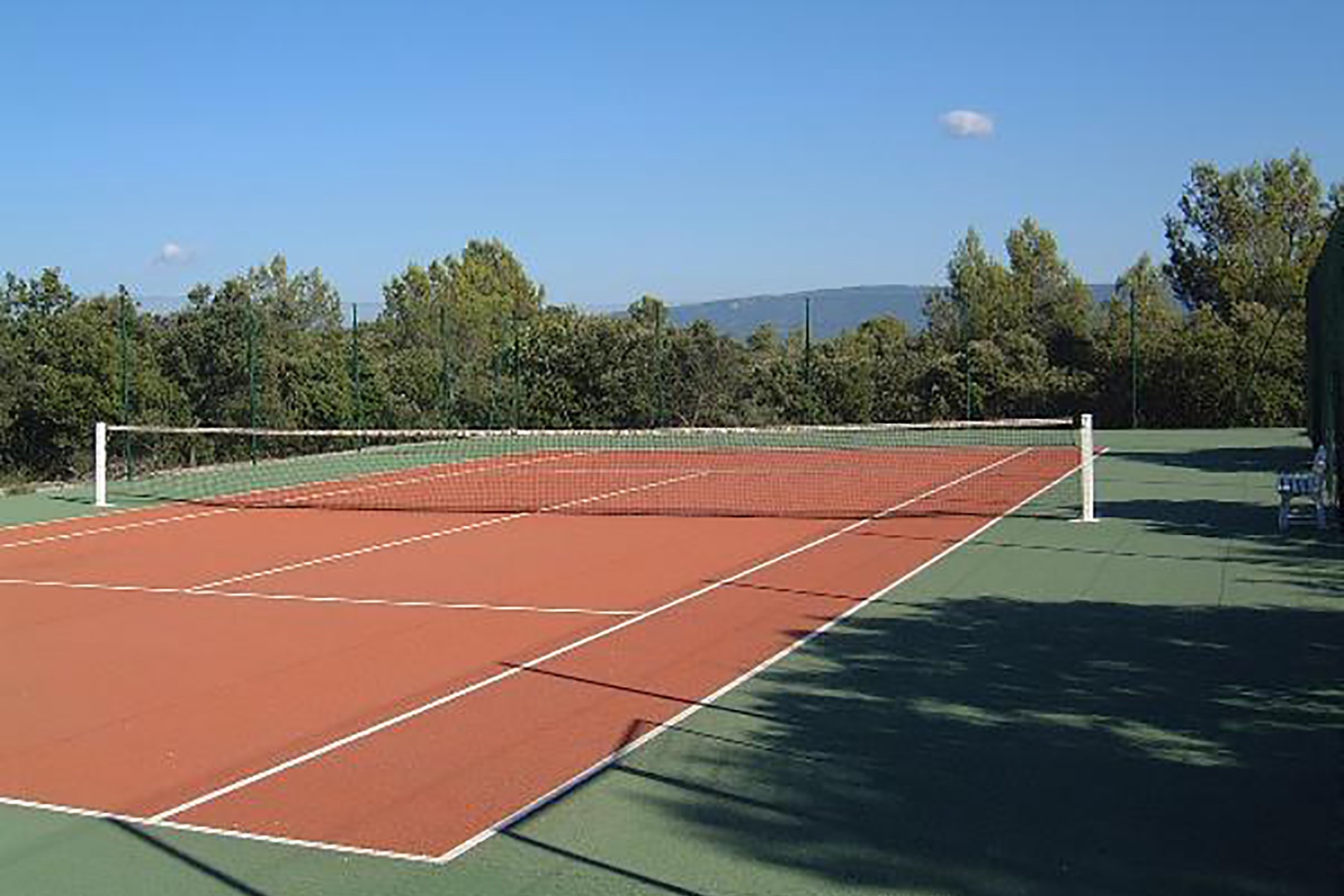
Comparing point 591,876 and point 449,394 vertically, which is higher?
point 449,394

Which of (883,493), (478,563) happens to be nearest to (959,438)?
(883,493)

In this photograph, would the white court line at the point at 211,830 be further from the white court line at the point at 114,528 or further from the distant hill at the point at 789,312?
the distant hill at the point at 789,312

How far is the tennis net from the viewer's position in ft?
65.5

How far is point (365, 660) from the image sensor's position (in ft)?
32.0

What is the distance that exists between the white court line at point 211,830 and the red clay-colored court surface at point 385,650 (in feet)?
0.08

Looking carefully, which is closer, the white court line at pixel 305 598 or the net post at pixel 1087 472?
the white court line at pixel 305 598

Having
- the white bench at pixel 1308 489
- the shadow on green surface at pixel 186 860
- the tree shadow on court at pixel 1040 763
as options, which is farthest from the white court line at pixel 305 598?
the white bench at pixel 1308 489

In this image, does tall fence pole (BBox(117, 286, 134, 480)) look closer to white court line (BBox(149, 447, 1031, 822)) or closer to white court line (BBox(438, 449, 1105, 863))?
white court line (BBox(149, 447, 1031, 822))

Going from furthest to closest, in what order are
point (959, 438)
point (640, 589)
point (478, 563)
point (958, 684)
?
point (959, 438) → point (478, 563) → point (640, 589) → point (958, 684)

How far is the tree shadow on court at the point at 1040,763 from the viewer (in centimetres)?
539

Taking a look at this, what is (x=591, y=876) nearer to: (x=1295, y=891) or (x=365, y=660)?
(x=1295, y=891)

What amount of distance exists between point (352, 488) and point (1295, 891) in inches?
795

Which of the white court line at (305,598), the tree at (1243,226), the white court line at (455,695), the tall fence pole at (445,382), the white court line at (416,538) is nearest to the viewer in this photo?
the white court line at (455,695)

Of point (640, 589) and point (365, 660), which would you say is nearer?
point (365, 660)
